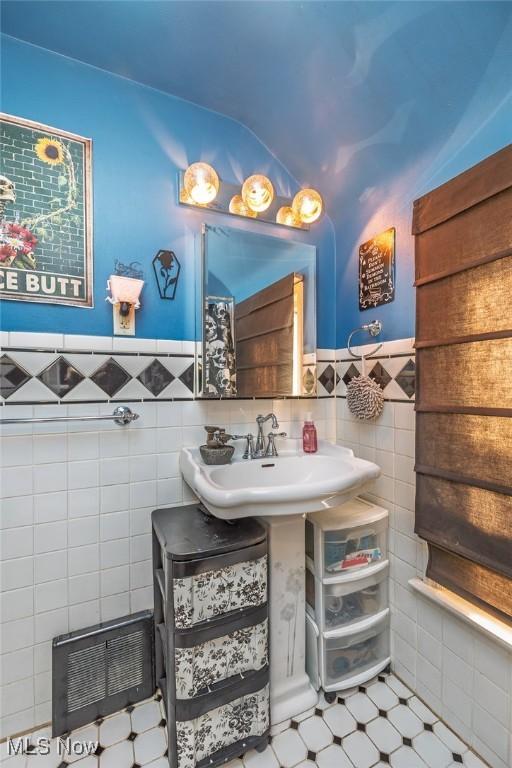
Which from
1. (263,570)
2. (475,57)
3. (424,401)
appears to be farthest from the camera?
(424,401)

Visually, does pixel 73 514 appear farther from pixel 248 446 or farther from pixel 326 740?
pixel 326 740

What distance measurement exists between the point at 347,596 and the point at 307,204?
1.69 m

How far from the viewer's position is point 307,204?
1.45m

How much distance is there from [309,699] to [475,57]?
2.22 metres

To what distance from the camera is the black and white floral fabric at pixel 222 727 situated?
0.97 m

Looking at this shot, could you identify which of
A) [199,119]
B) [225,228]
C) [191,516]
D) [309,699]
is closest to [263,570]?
[191,516]

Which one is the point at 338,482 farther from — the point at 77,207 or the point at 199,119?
the point at 199,119

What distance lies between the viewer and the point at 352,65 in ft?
3.67

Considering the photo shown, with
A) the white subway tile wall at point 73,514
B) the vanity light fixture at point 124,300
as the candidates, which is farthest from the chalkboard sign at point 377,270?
the vanity light fixture at point 124,300

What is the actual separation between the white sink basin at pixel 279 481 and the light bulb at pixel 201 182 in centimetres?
104

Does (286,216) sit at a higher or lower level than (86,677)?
higher

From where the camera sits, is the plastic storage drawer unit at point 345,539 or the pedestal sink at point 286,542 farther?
the plastic storage drawer unit at point 345,539

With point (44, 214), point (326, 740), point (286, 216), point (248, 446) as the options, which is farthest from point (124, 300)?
point (326, 740)

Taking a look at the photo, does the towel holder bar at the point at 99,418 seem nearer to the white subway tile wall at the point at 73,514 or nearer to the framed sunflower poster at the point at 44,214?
the white subway tile wall at the point at 73,514
